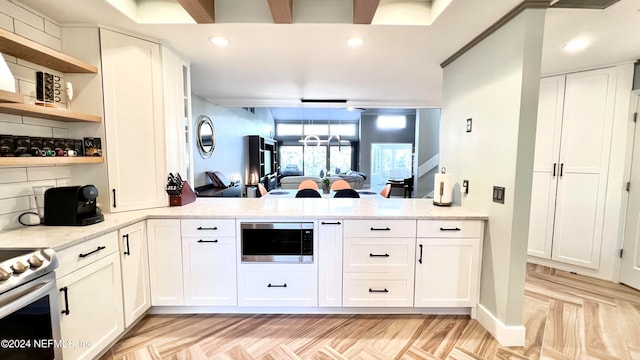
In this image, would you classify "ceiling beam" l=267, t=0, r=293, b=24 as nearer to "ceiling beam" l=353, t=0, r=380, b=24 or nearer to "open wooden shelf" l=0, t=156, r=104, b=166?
"ceiling beam" l=353, t=0, r=380, b=24

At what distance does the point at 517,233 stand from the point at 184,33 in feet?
9.67

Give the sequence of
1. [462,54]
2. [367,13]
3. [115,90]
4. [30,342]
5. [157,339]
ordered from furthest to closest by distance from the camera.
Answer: [462,54]
[115,90]
[157,339]
[367,13]
[30,342]

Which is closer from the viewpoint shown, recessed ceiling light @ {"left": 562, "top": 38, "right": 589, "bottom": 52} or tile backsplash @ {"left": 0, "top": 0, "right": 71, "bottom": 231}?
tile backsplash @ {"left": 0, "top": 0, "right": 71, "bottom": 231}

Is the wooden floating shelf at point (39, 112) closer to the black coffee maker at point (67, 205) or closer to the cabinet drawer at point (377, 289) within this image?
the black coffee maker at point (67, 205)

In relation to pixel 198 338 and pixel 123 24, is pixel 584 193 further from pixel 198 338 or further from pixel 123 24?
pixel 123 24

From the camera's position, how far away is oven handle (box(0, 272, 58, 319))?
3.68ft

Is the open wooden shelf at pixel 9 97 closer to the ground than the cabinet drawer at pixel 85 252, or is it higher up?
higher up

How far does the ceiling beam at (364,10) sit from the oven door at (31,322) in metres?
2.38

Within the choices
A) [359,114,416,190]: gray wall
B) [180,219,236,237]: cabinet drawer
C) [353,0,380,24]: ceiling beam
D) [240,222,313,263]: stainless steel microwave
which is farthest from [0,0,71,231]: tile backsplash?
[359,114,416,190]: gray wall

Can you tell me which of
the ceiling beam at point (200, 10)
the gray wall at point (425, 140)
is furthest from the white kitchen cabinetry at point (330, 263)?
the gray wall at point (425, 140)

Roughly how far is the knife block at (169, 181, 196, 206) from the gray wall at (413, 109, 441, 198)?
6.43m

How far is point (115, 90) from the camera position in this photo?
2096 mm

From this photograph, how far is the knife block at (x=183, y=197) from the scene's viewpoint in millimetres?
2395

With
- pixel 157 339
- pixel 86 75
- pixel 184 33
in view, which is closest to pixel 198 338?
pixel 157 339
